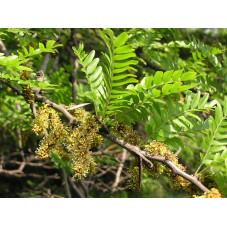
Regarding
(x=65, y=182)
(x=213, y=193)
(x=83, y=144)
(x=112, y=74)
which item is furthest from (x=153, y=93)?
(x=65, y=182)

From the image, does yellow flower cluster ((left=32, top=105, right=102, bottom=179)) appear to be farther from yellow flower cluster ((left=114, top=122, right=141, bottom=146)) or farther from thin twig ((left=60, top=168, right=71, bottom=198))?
Answer: thin twig ((left=60, top=168, right=71, bottom=198))

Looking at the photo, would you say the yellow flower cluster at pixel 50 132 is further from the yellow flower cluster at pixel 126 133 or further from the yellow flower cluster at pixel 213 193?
the yellow flower cluster at pixel 213 193

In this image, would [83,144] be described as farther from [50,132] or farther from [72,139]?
[50,132]

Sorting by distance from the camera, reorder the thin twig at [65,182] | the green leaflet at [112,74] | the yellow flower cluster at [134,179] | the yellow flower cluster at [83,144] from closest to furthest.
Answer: the green leaflet at [112,74]
the yellow flower cluster at [83,144]
the yellow flower cluster at [134,179]
the thin twig at [65,182]

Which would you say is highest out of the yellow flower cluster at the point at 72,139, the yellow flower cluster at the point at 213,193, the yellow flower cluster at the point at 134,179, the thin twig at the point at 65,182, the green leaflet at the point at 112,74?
the green leaflet at the point at 112,74

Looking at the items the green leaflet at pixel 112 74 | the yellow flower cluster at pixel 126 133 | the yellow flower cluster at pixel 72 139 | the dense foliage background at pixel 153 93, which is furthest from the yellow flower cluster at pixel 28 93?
the yellow flower cluster at pixel 126 133

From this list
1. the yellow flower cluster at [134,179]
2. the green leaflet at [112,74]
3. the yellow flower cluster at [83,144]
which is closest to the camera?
the green leaflet at [112,74]

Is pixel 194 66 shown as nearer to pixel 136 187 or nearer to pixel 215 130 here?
pixel 215 130

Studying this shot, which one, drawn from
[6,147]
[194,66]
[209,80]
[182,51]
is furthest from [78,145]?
[6,147]
